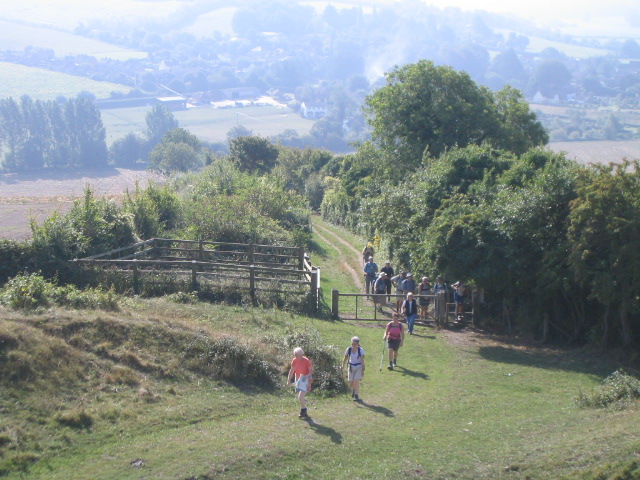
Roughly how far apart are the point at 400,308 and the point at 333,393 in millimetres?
8617

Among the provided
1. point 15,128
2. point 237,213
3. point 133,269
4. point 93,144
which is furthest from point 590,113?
point 133,269

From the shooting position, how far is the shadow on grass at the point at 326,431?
36.4 feet

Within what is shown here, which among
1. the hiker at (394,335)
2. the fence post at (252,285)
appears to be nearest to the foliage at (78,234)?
the fence post at (252,285)

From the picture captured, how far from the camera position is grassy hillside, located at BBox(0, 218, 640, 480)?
9898mm

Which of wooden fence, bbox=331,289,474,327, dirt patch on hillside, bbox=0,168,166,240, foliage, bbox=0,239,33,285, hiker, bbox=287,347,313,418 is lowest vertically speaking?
dirt patch on hillside, bbox=0,168,166,240

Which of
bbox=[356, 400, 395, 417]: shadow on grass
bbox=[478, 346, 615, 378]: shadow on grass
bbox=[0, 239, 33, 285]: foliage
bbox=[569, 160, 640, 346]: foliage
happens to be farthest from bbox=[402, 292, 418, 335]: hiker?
bbox=[0, 239, 33, 285]: foliage

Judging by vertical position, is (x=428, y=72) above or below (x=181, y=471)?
above

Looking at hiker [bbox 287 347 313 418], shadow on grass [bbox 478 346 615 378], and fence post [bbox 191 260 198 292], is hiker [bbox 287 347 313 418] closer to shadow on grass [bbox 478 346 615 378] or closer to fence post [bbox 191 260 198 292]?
shadow on grass [bbox 478 346 615 378]

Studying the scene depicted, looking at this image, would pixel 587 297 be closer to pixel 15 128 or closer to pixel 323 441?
pixel 323 441

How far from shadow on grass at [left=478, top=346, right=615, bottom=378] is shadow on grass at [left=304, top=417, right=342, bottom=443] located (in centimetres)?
779

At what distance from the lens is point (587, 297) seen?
58.9 ft

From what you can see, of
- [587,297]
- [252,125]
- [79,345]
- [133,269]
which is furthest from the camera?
[252,125]

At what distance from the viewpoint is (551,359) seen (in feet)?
58.7

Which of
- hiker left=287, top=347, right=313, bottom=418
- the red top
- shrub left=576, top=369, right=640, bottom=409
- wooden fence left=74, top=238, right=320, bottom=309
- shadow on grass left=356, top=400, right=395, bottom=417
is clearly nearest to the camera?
hiker left=287, top=347, right=313, bottom=418
